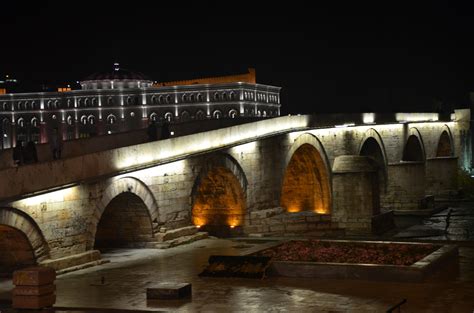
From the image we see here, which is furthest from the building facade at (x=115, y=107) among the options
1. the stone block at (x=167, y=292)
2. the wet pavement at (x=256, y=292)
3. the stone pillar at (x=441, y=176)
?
the stone block at (x=167, y=292)

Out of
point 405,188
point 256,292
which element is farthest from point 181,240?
point 405,188

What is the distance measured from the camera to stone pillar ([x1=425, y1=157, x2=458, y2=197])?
45406 millimetres

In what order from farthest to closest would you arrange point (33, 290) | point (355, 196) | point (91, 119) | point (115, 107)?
point (115, 107) < point (91, 119) < point (355, 196) < point (33, 290)

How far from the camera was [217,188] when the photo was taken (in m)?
26.5

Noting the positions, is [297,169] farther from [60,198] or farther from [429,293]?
[429,293]

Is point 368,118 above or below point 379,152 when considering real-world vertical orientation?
above

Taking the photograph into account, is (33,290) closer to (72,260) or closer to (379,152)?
(72,260)

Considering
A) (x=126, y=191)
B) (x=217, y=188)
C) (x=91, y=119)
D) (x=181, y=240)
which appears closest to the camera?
(x=126, y=191)

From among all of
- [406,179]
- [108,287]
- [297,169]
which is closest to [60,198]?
[108,287]

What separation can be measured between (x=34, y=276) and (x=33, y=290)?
0.72 feet

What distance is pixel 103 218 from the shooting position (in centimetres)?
2188

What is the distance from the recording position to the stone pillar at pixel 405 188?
38.4m

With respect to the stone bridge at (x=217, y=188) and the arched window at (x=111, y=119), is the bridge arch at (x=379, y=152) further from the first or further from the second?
the arched window at (x=111, y=119)

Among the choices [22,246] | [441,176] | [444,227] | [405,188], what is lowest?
[444,227]
